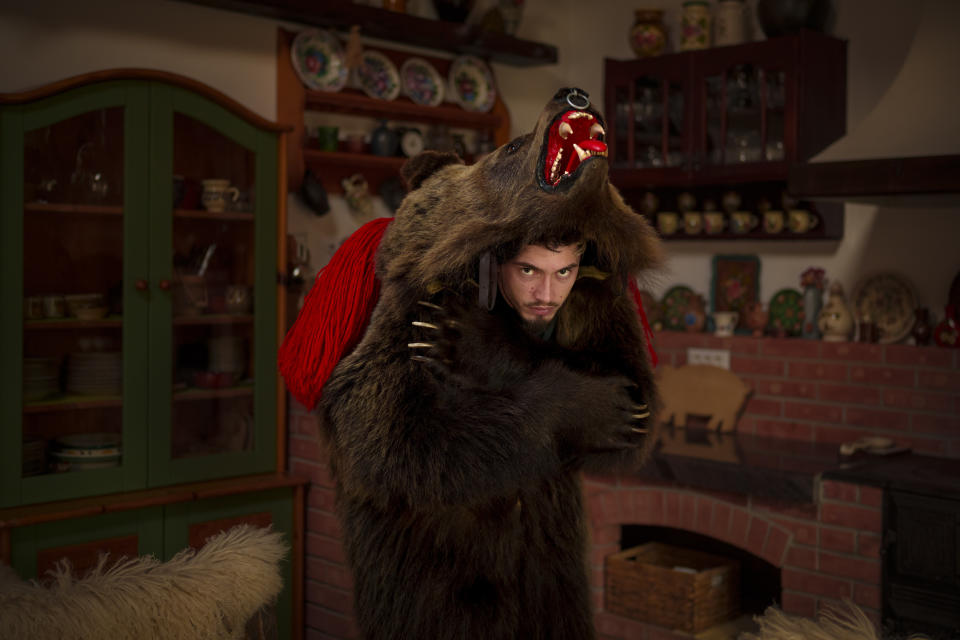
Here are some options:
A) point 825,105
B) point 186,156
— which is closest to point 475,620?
point 186,156

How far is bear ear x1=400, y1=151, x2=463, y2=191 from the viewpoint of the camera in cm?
141

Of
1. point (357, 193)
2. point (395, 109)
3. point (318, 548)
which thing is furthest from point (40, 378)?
point (395, 109)

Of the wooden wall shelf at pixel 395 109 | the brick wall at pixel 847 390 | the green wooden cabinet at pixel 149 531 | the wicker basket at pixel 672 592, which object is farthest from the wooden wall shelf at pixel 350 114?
the wicker basket at pixel 672 592

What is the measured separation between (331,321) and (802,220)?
2537mm

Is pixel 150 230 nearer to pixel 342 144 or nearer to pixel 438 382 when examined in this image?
pixel 342 144

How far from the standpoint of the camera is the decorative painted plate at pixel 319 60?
11.6 feet

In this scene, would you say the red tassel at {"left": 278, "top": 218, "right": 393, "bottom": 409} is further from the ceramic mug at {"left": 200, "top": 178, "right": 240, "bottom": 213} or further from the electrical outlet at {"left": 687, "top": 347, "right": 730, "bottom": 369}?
the electrical outlet at {"left": 687, "top": 347, "right": 730, "bottom": 369}

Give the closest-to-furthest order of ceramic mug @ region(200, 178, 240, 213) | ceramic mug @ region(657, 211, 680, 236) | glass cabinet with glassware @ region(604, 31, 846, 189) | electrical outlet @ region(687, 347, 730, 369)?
ceramic mug @ region(200, 178, 240, 213)
glass cabinet with glassware @ region(604, 31, 846, 189)
electrical outlet @ region(687, 347, 730, 369)
ceramic mug @ region(657, 211, 680, 236)

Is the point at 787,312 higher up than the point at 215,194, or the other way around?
the point at 215,194

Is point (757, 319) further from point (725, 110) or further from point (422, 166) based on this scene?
point (422, 166)

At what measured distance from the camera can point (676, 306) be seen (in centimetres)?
395

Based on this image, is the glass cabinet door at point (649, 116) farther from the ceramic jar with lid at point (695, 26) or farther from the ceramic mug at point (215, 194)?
the ceramic mug at point (215, 194)

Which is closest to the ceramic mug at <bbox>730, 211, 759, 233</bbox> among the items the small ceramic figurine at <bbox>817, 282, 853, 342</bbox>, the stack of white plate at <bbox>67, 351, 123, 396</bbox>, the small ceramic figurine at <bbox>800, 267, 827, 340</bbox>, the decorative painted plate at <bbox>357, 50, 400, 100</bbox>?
the small ceramic figurine at <bbox>800, 267, 827, 340</bbox>

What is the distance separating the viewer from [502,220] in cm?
121
